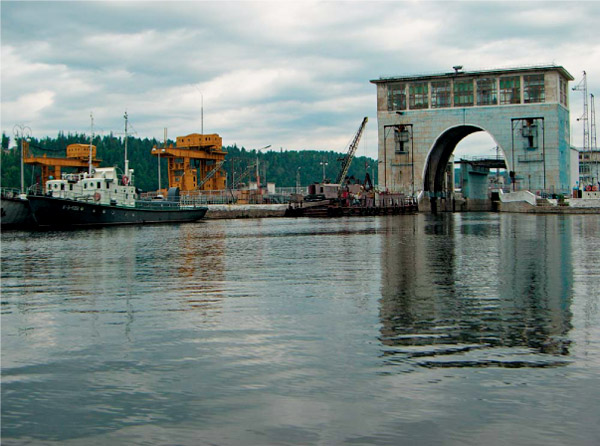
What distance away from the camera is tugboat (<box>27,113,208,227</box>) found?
63.0 metres

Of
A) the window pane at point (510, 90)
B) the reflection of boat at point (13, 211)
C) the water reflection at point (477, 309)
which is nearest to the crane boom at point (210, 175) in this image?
the reflection of boat at point (13, 211)

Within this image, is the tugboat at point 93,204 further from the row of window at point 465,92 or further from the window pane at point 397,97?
the row of window at point 465,92

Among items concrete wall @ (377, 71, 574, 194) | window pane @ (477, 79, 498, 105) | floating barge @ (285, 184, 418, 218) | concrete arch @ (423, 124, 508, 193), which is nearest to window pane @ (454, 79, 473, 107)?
concrete wall @ (377, 71, 574, 194)

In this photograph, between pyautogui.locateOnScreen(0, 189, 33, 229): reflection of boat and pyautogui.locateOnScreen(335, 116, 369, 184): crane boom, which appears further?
pyautogui.locateOnScreen(335, 116, 369, 184): crane boom

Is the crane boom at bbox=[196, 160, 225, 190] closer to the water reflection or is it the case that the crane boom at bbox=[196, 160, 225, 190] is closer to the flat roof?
the flat roof

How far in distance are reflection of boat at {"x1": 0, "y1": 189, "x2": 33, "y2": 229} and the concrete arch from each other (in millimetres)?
57899

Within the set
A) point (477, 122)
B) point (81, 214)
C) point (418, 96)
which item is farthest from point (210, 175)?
point (477, 122)

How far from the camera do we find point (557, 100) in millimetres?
93312

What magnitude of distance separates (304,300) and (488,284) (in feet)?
18.3

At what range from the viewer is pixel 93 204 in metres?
65.2

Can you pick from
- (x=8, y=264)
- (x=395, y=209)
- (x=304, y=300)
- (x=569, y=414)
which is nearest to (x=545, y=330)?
(x=569, y=414)

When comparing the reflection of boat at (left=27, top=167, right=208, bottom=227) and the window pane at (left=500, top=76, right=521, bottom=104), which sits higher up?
the window pane at (left=500, top=76, right=521, bottom=104)

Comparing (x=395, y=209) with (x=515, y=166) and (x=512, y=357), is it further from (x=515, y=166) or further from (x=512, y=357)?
(x=512, y=357)

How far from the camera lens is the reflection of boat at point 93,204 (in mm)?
63013
